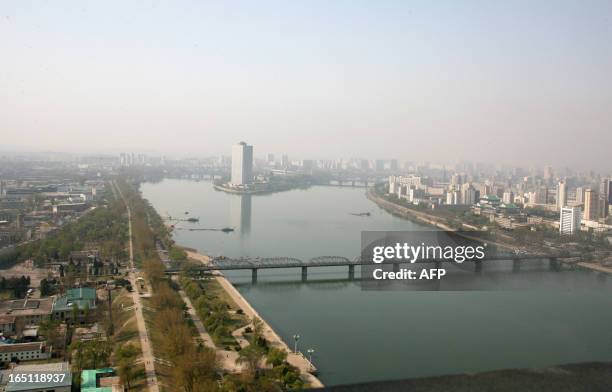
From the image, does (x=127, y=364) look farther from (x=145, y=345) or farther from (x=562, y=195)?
(x=562, y=195)

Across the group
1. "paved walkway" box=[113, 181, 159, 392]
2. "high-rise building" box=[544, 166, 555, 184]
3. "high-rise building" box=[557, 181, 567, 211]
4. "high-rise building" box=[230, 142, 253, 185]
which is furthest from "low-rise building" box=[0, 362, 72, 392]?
"high-rise building" box=[544, 166, 555, 184]

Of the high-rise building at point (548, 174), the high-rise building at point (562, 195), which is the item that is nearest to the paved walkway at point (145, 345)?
the high-rise building at point (562, 195)

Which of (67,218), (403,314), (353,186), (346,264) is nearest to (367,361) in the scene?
(403,314)

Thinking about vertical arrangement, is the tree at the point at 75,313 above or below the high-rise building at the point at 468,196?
below

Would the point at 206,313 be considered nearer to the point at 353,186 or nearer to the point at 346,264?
the point at 346,264

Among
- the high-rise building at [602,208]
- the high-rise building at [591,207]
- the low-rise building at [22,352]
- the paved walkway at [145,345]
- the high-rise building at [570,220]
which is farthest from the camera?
the high-rise building at [602,208]

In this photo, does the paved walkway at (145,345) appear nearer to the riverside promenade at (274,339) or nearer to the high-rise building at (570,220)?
the riverside promenade at (274,339)
